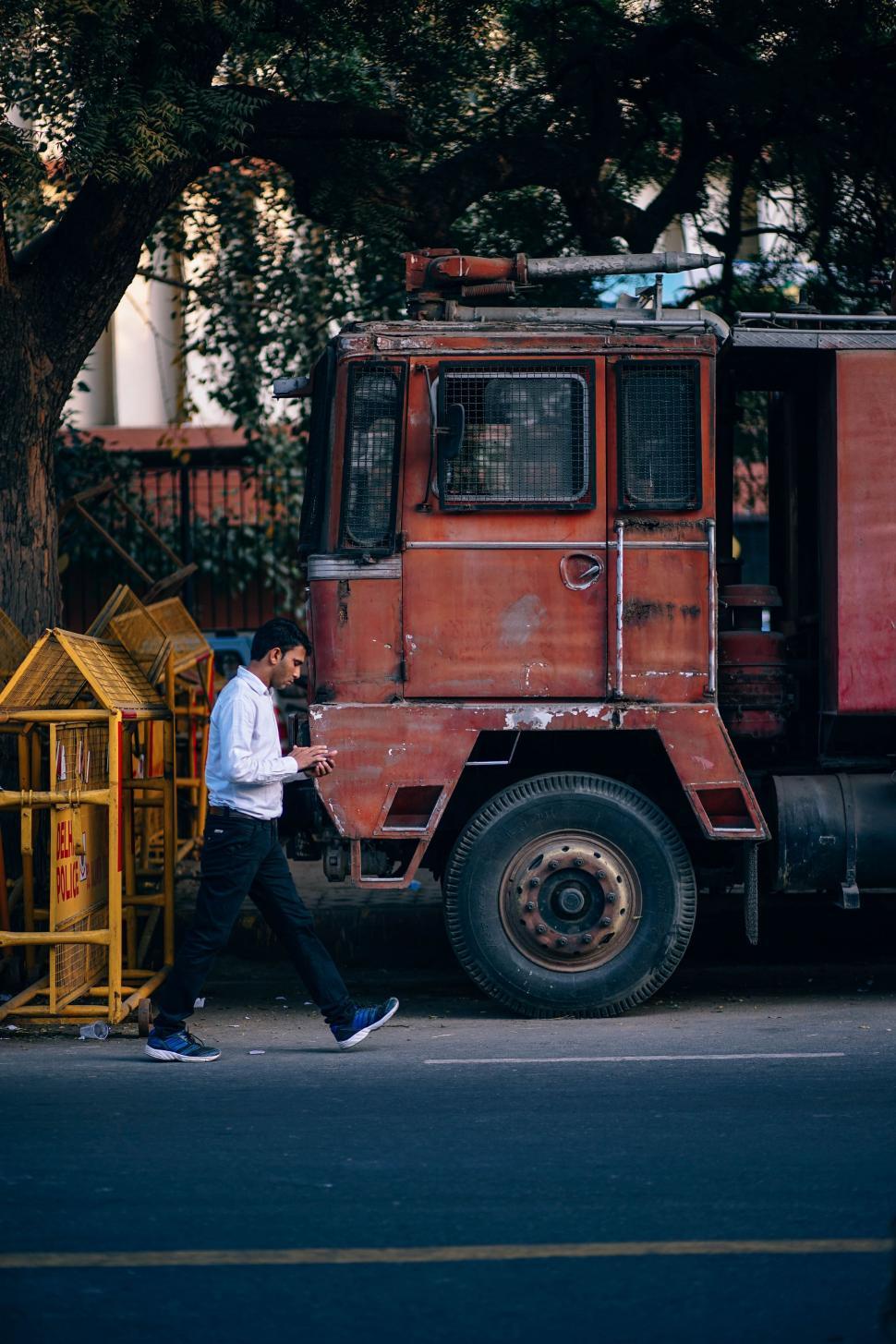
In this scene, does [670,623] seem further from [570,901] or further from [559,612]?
[570,901]

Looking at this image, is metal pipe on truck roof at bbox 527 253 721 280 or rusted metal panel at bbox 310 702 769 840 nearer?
rusted metal panel at bbox 310 702 769 840

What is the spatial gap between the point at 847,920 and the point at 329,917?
2942 mm

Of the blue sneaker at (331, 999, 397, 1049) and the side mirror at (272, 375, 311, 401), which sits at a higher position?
the side mirror at (272, 375, 311, 401)

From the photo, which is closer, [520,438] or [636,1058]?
[636,1058]

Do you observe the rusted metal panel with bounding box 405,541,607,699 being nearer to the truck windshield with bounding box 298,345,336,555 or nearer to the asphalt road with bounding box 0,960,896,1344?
the truck windshield with bounding box 298,345,336,555

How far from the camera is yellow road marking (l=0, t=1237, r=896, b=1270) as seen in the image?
13.6 ft

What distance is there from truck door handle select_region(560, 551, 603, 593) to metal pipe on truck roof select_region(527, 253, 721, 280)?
4.64ft

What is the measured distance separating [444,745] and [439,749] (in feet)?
0.10

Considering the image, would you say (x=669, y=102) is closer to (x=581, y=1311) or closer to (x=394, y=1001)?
(x=394, y=1001)

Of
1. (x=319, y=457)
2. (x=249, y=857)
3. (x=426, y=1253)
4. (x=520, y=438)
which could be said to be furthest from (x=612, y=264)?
(x=426, y=1253)

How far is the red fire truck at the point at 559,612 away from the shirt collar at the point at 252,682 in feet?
1.64

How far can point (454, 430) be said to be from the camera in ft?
23.1

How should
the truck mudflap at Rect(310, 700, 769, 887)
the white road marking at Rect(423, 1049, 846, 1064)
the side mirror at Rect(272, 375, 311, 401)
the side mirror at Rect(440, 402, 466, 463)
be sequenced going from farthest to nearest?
1. the side mirror at Rect(272, 375, 311, 401)
2. the truck mudflap at Rect(310, 700, 769, 887)
3. the side mirror at Rect(440, 402, 466, 463)
4. the white road marking at Rect(423, 1049, 846, 1064)

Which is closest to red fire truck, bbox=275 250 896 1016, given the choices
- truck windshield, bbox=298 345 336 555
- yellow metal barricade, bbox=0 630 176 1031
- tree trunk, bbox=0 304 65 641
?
truck windshield, bbox=298 345 336 555
